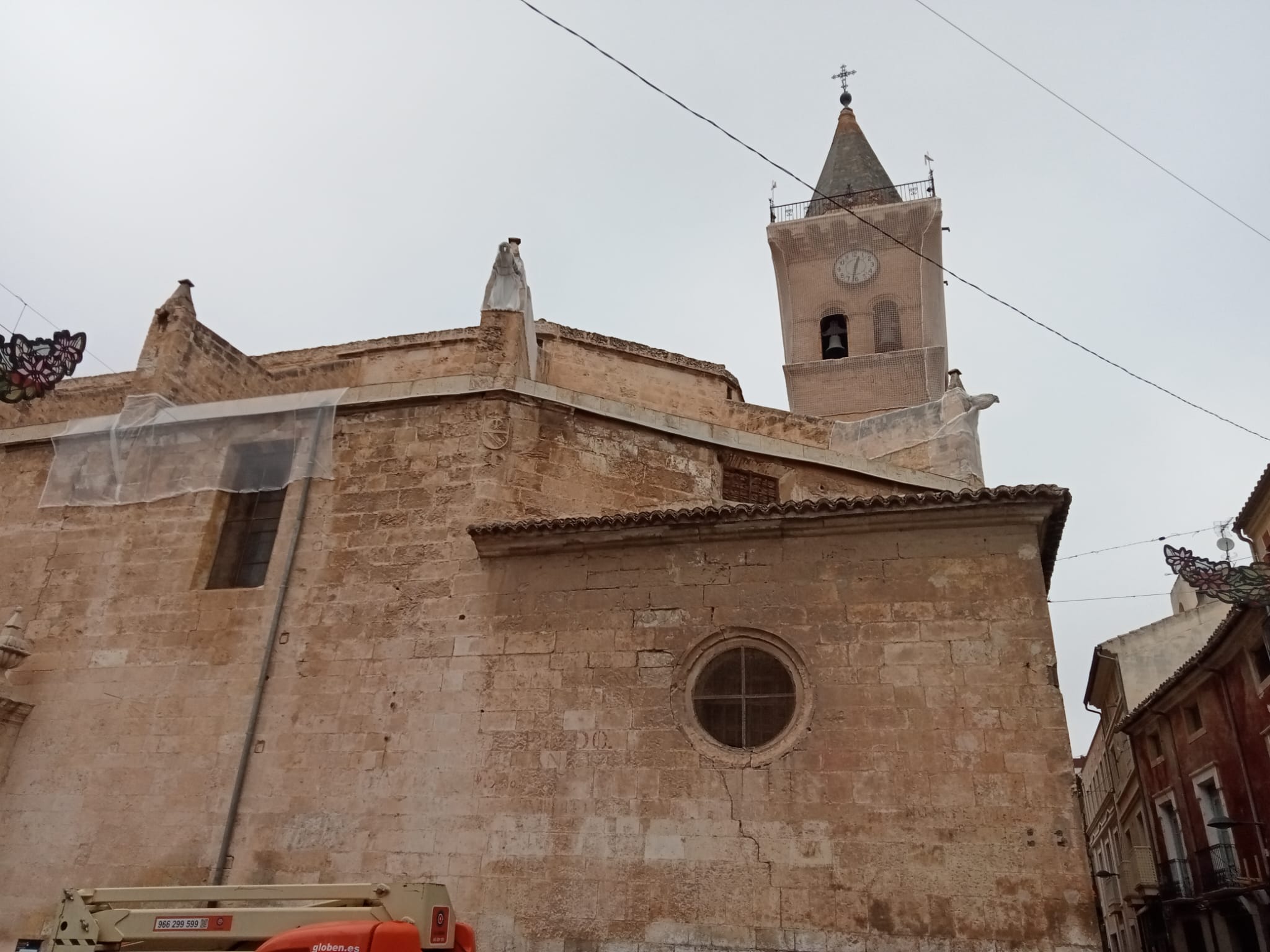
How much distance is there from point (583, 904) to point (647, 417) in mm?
4811

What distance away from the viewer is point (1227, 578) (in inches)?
364

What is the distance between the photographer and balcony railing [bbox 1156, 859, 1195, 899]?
52.7 ft

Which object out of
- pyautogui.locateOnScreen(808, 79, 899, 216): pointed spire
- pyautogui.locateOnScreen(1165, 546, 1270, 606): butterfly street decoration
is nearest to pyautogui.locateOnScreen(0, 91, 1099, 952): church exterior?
pyautogui.locateOnScreen(1165, 546, 1270, 606): butterfly street decoration

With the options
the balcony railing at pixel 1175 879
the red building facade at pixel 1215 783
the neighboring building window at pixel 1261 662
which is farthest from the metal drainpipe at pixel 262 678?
the balcony railing at pixel 1175 879

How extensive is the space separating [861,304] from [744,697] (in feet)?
61.2

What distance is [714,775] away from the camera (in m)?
6.88

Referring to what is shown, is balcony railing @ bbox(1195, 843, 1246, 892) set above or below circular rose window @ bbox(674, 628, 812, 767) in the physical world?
below

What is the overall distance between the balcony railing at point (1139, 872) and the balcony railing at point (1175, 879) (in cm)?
29

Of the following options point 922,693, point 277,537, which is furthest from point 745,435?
point 277,537

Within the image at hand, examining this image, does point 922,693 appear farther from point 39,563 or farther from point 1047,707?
point 39,563

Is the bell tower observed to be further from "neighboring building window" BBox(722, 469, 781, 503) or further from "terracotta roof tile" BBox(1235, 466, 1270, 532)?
"neighboring building window" BBox(722, 469, 781, 503)

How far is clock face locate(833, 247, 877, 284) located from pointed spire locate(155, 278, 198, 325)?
17676 millimetres

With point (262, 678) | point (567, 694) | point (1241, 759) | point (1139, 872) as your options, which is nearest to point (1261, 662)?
point (1241, 759)

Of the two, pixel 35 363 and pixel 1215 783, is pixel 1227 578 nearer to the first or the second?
pixel 1215 783
